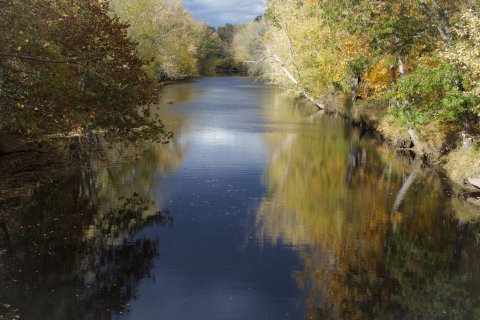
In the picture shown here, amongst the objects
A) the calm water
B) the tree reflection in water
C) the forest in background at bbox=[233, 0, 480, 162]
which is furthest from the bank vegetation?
the tree reflection in water

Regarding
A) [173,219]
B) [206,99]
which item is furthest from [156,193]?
[206,99]

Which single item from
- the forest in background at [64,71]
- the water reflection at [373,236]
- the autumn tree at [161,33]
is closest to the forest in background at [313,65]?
A: the forest in background at [64,71]

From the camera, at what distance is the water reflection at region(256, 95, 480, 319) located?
926 centimetres

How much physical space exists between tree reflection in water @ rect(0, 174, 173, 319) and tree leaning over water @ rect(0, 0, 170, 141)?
2446mm

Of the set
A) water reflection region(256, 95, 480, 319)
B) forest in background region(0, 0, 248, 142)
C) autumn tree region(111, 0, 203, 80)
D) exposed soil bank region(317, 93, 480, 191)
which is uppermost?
autumn tree region(111, 0, 203, 80)

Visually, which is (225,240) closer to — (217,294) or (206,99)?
(217,294)

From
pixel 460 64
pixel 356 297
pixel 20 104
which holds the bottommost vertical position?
pixel 356 297

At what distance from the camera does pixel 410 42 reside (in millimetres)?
19625

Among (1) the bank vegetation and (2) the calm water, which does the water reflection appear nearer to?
(2) the calm water

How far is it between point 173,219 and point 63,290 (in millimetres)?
4644

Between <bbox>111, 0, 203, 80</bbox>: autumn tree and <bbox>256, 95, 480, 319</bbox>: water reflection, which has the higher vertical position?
<bbox>111, 0, 203, 80</bbox>: autumn tree

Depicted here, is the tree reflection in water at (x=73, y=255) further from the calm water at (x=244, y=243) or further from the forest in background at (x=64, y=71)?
the forest in background at (x=64, y=71)

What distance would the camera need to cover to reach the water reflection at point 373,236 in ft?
30.4

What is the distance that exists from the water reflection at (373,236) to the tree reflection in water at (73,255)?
11.0 feet
